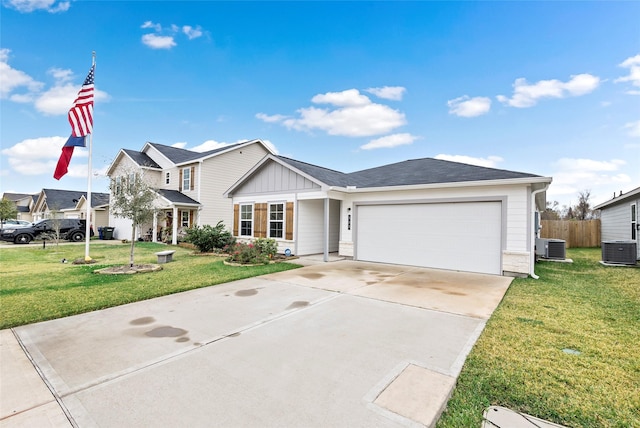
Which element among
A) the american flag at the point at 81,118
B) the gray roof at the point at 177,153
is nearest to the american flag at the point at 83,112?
the american flag at the point at 81,118

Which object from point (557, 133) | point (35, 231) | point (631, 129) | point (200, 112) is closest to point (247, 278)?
point (200, 112)

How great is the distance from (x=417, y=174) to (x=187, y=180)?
46.4 ft

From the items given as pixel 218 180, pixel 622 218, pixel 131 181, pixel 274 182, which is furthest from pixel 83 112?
pixel 622 218

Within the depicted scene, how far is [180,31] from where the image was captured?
12938 mm

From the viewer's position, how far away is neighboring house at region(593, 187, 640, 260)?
12.4m

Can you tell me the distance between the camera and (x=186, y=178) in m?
18.9

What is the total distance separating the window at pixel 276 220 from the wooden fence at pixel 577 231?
52.9ft

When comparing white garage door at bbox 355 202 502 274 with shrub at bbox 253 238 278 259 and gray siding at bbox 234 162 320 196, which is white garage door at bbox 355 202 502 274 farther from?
shrub at bbox 253 238 278 259

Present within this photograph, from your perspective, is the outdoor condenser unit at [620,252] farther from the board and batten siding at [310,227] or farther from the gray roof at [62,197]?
the gray roof at [62,197]

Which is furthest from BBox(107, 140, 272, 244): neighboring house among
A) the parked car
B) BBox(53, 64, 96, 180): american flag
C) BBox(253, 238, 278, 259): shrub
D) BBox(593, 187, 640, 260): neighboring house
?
BBox(593, 187, 640, 260): neighboring house

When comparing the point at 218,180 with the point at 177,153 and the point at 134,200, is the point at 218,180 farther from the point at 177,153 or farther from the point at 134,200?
the point at 134,200

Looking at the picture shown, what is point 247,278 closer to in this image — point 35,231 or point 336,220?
point 336,220

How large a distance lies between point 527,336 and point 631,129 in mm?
14772

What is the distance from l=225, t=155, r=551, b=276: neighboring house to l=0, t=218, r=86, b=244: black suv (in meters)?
12.7
